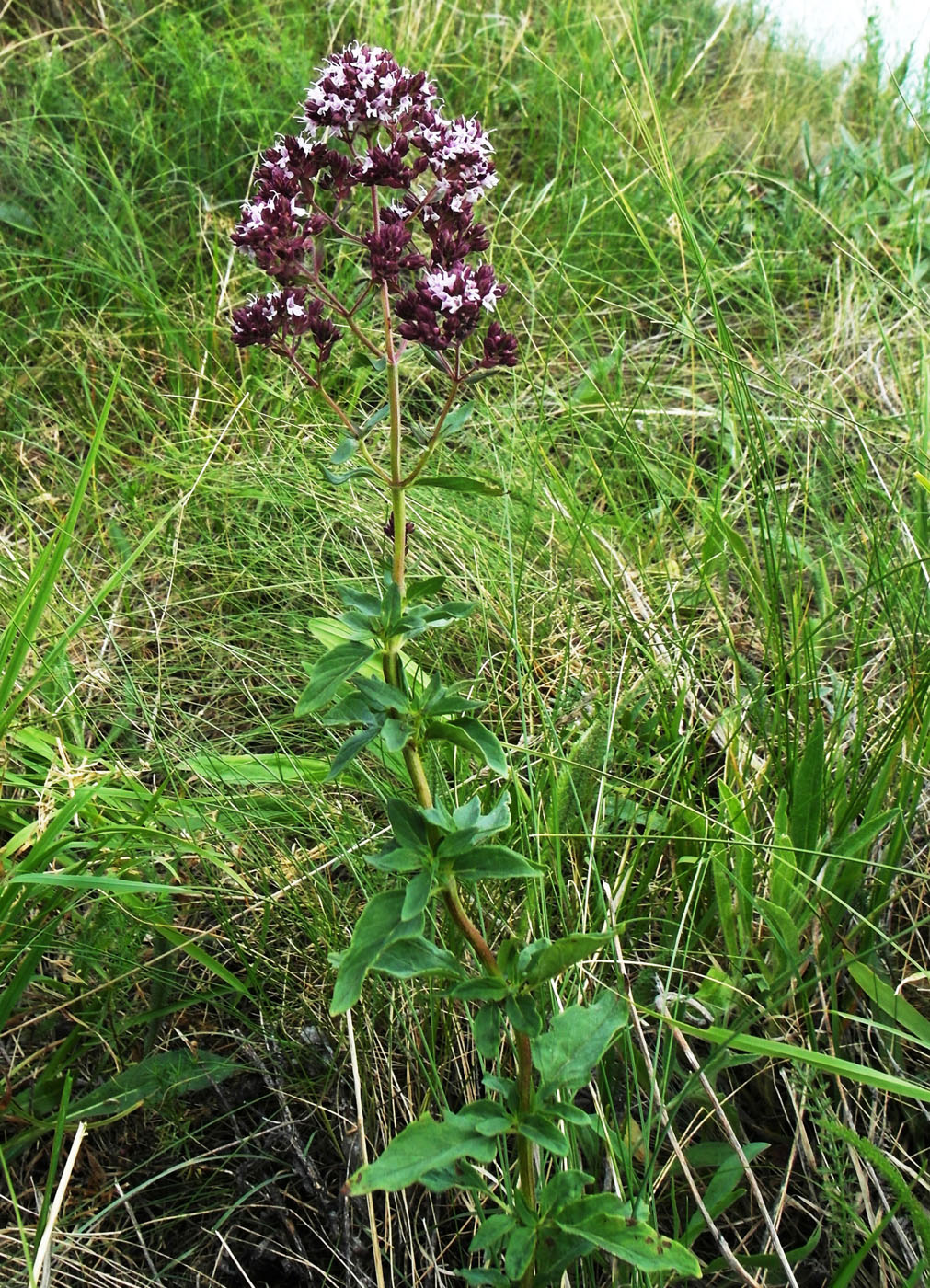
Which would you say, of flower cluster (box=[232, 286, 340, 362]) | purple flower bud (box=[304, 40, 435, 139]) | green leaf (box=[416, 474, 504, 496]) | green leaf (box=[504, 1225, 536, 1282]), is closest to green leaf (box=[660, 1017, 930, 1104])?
green leaf (box=[504, 1225, 536, 1282])

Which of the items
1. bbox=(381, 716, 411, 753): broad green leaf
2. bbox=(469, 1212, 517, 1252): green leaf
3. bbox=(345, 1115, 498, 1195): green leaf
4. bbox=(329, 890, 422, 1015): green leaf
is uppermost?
bbox=(381, 716, 411, 753): broad green leaf

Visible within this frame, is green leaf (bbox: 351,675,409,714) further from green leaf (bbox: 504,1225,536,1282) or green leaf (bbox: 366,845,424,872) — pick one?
green leaf (bbox: 504,1225,536,1282)

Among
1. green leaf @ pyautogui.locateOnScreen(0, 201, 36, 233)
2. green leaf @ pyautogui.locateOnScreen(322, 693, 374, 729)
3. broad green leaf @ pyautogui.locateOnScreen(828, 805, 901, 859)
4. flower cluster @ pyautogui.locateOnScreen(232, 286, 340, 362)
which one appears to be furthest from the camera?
green leaf @ pyautogui.locateOnScreen(0, 201, 36, 233)

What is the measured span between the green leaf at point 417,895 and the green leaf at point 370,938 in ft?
0.05

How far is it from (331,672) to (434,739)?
158mm

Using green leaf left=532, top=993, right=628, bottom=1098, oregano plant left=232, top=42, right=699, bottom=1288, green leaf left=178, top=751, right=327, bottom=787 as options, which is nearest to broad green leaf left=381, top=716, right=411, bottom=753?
oregano plant left=232, top=42, right=699, bottom=1288

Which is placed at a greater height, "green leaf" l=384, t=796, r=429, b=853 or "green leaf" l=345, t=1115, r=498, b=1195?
"green leaf" l=384, t=796, r=429, b=853

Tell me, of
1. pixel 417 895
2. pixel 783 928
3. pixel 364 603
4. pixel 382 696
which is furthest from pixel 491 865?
pixel 783 928

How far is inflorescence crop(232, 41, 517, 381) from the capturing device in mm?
1320

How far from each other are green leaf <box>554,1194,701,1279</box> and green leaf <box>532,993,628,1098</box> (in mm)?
118

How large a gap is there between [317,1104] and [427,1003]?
0.66ft

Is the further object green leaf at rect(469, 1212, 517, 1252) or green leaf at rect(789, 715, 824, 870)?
green leaf at rect(789, 715, 824, 870)

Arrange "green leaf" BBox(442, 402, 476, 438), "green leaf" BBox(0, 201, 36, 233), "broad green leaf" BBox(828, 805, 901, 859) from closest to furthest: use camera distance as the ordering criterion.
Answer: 1. "green leaf" BBox(442, 402, 476, 438)
2. "broad green leaf" BBox(828, 805, 901, 859)
3. "green leaf" BBox(0, 201, 36, 233)

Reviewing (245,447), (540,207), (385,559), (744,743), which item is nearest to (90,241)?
(245,447)
